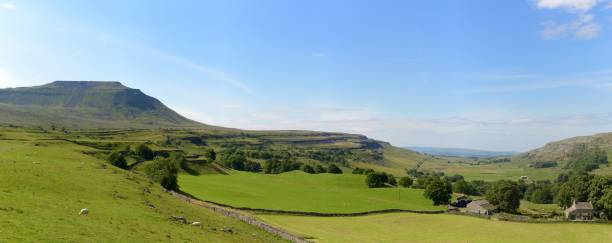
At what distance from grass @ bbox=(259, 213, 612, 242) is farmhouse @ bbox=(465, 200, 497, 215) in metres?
17.9

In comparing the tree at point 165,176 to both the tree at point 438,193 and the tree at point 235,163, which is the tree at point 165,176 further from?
the tree at point 235,163

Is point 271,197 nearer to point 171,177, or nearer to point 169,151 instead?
point 171,177

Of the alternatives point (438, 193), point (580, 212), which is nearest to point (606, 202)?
point (580, 212)

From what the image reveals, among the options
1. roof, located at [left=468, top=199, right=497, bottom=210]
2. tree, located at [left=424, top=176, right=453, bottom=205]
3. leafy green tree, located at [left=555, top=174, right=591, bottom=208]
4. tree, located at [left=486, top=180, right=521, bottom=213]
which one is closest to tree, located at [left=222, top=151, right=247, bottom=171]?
tree, located at [left=424, top=176, right=453, bottom=205]

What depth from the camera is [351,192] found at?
133500 mm

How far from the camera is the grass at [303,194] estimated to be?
9519 centimetres

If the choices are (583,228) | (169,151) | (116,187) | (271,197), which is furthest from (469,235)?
(169,151)

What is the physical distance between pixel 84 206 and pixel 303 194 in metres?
85.6

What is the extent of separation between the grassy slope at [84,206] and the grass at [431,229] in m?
22.4

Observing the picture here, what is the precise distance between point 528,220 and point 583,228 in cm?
1240

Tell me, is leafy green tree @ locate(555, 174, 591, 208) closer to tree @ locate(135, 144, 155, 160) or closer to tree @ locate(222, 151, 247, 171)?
tree @ locate(222, 151, 247, 171)

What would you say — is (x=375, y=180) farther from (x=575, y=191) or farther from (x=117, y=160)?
(x=117, y=160)

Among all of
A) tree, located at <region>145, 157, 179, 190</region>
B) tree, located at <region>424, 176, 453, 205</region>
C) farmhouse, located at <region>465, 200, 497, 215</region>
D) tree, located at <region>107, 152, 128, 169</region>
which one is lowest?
farmhouse, located at <region>465, 200, 497, 215</region>

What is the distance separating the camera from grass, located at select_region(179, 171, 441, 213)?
312ft
